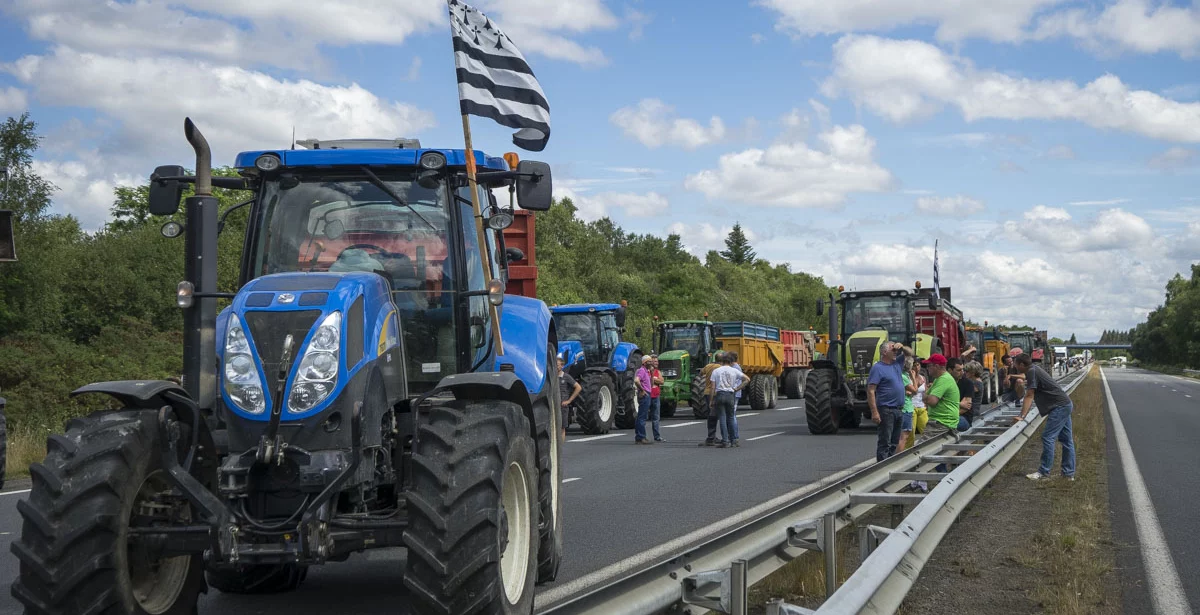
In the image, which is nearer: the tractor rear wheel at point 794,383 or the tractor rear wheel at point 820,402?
the tractor rear wheel at point 820,402

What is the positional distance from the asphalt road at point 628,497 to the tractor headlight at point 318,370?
1920mm

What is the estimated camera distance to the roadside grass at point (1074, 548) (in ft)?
23.7

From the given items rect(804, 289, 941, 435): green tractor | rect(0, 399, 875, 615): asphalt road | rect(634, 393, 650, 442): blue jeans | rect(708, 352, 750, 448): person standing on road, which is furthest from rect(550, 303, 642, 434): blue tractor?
rect(708, 352, 750, 448): person standing on road

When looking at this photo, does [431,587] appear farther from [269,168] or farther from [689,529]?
[689,529]

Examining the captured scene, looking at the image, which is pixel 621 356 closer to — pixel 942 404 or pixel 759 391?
pixel 759 391

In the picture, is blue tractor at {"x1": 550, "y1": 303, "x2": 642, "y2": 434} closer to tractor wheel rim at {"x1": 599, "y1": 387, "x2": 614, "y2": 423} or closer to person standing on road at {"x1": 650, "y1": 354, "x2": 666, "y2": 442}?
tractor wheel rim at {"x1": 599, "y1": 387, "x2": 614, "y2": 423}

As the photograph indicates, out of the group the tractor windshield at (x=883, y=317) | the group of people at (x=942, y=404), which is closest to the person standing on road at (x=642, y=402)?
the tractor windshield at (x=883, y=317)

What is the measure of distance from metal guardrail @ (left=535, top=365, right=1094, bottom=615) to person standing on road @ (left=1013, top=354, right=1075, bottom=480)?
4.09 m

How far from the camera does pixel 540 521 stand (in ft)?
22.9

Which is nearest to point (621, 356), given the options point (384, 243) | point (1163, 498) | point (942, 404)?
point (942, 404)

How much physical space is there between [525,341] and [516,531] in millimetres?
1865

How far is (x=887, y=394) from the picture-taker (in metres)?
14.5

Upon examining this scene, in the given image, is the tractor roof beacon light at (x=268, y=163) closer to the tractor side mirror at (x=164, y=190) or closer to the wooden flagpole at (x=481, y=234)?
the tractor side mirror at (x=164, y=190)

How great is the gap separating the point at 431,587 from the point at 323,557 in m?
0.51
